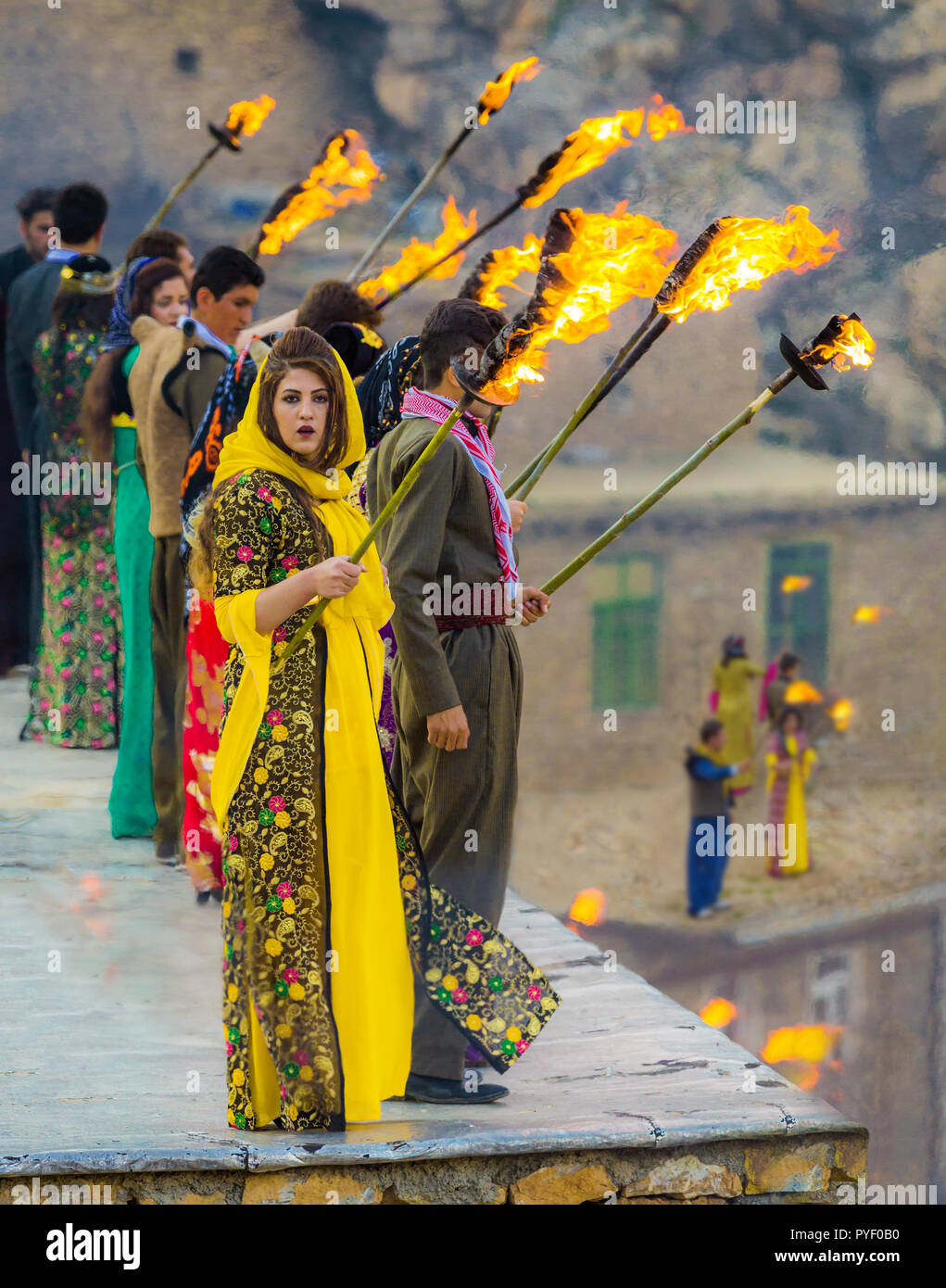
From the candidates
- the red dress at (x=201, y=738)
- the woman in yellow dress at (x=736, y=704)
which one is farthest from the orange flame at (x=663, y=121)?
the woman in yellow dress at (x=736, y=704)

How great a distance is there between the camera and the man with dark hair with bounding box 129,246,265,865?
404 cm

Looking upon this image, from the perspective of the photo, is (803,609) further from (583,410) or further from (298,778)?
(298,778)

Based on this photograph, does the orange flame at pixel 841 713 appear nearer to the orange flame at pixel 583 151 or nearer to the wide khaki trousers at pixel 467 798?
the orange flame at pixel 583 151

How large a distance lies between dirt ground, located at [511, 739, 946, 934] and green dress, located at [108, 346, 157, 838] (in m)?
7.27

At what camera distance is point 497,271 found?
3559 mm

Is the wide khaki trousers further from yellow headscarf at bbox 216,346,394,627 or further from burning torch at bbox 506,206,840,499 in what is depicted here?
burning torch at bbox 506,206,840,499

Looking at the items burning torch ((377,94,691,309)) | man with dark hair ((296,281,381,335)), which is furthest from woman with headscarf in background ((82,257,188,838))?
burning torch ((377,94,691,309))

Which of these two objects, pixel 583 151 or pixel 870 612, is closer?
pixel 583 151

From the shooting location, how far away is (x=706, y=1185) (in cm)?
271

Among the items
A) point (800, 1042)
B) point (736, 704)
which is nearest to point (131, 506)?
point (736, 704)

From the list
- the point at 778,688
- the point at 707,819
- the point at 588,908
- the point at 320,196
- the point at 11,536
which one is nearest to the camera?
the point at 320,196

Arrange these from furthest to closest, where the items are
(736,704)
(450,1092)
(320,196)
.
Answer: (736,704)
(320,196)
(450,1092)

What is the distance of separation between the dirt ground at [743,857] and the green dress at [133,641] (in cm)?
727

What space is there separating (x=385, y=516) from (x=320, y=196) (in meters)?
2.53
